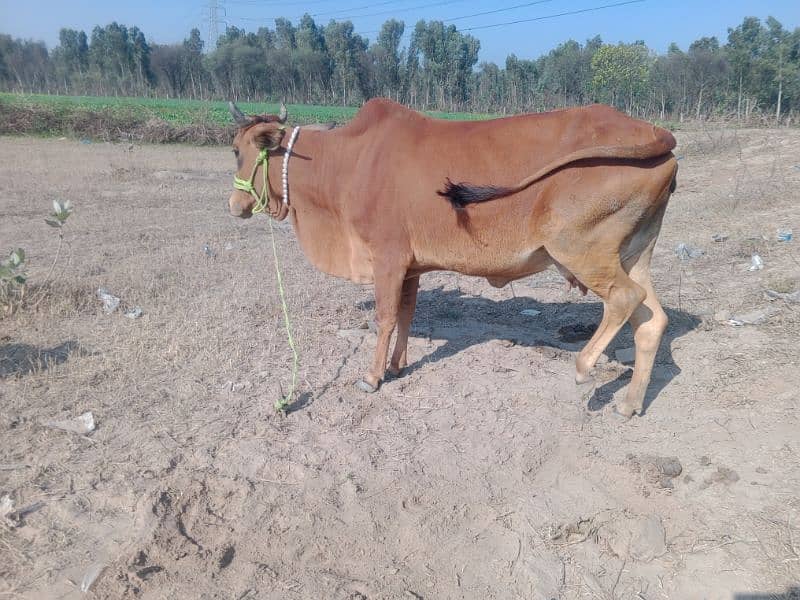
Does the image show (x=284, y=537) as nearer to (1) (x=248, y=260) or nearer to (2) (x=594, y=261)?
(2) (x=594, y=261)

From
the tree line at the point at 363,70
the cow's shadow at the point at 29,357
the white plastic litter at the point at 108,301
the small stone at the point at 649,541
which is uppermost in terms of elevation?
the tree line at the point at 363,70

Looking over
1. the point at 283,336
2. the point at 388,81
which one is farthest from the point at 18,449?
the point at 388,81

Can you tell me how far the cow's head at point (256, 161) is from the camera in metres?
5.07

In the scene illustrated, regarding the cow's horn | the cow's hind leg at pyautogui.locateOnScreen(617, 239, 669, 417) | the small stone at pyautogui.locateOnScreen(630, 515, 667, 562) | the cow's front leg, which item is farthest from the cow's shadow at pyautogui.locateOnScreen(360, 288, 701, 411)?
the cow's horn

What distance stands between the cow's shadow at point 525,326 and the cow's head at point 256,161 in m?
1.73

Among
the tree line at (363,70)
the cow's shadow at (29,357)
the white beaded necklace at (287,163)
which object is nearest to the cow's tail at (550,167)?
the white beaded necklace at (287,163)

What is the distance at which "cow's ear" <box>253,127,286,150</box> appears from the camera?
502 centimetres

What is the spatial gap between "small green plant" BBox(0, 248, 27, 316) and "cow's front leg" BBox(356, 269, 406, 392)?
3010mm

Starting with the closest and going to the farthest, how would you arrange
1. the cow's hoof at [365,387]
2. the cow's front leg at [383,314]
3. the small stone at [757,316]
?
the cow's front leg at [383,314]
the cow's hoof at [365,387]
the small stone at [757,316]

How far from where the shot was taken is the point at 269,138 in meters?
5.06

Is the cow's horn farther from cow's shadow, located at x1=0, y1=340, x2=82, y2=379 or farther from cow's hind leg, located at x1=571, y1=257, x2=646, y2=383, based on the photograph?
cow's hind leg, located at x1=571, y1=257, x2=646, y2=383

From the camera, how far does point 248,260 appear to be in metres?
8.18

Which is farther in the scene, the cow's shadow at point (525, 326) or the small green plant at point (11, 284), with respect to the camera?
the small green plant at point (11, 284)

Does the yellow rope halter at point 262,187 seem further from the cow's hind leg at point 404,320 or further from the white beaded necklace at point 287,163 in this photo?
the cow's hind leg at point 404,320
